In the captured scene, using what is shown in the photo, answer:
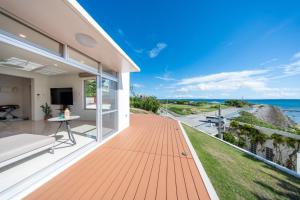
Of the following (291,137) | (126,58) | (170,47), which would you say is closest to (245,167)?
(291,137)

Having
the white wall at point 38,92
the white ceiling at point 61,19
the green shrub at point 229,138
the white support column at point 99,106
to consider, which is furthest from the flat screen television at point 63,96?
the green shrub at point 229,138

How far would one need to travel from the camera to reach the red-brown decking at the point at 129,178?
69.4 inches

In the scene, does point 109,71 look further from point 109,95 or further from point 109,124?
point 109,124

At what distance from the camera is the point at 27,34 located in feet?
6.14

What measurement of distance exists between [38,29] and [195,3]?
27.4ft

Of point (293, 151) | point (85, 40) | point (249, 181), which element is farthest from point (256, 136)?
point (85, 40)

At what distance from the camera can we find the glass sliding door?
3.97 m

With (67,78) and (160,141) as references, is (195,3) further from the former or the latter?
(67,78)

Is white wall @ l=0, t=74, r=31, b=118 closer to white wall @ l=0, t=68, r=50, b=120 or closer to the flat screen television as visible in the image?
white wall @ l=0, t=68, r=50, b=120

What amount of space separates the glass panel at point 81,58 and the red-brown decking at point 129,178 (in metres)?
2.26

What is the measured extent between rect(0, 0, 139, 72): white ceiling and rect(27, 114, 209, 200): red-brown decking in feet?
8.07

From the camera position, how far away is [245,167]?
3283 mm

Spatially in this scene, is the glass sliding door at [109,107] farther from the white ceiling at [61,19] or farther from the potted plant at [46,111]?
the potted plant at [46,111]

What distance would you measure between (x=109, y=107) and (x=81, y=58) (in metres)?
1.85
